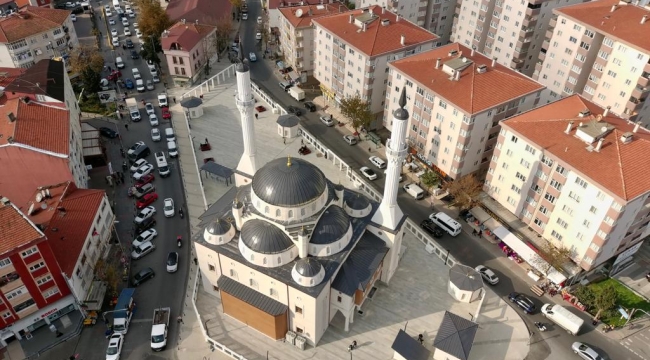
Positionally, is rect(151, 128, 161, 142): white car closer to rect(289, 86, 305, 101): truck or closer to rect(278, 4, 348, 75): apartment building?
rect(289, 86, 305, 101): truck

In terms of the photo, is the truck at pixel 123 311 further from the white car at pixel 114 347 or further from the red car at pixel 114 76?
the red car at pixel 114 76

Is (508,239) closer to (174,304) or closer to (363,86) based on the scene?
(363,86)

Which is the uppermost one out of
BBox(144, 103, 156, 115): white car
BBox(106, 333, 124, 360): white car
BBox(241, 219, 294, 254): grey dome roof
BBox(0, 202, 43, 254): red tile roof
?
BBox(0, 202, 43, 254): red tile roof

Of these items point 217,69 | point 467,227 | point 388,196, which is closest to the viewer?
point 388,196

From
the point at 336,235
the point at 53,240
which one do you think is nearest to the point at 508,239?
the point at 336,235

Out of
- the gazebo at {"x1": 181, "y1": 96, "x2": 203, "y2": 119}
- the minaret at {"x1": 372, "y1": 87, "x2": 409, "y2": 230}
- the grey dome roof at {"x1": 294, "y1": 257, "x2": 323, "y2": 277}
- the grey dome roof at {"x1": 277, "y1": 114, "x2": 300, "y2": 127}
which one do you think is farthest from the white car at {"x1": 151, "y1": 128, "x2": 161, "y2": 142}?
the grey dome roof at {"x1": 294, "y1": 257, "x2": 323, "y2": 277}

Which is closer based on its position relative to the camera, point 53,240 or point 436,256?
point 53,240
